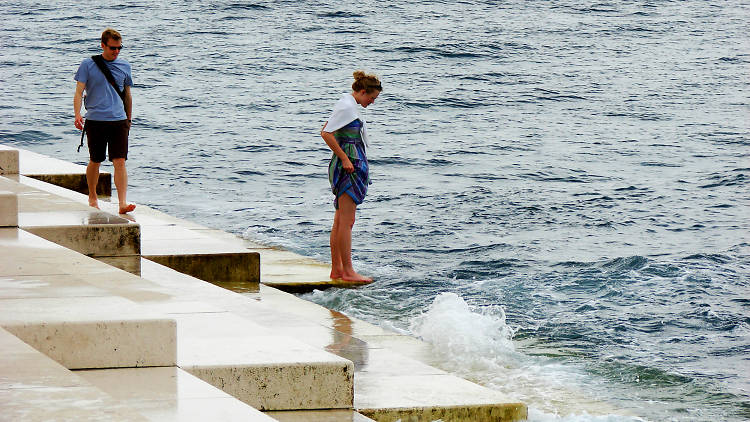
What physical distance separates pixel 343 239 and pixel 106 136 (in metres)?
2.41

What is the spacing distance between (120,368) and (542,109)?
2776 centimetres

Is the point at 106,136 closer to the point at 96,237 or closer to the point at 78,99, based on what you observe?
the point at 78,99

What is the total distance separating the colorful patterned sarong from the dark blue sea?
3.17 feet

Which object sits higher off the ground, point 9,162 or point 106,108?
point 106,108

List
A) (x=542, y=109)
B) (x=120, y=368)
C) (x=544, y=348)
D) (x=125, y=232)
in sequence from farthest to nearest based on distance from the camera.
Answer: (x=542, y=109), (x=544, y=348), (x=125, y=232), (x=120, y=368)

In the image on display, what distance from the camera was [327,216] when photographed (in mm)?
16266

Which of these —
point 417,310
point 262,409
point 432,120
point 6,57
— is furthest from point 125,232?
point 6,57

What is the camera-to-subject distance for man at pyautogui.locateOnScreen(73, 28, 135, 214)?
383 inches

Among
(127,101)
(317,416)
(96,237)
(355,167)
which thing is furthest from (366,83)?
(317,416)

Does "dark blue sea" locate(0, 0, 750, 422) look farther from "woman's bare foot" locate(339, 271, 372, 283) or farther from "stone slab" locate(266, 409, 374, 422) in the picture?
"stone slab" locate(266, 409, 374, 422)

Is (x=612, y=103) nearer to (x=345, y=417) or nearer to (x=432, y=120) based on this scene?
(x=432, y=120)

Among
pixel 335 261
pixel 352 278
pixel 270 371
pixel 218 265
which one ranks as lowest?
pixel 352 278

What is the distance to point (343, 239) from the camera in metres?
9.50

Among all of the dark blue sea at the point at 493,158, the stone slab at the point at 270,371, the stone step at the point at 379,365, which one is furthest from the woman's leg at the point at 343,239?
the stone slab at the point at 270,371
